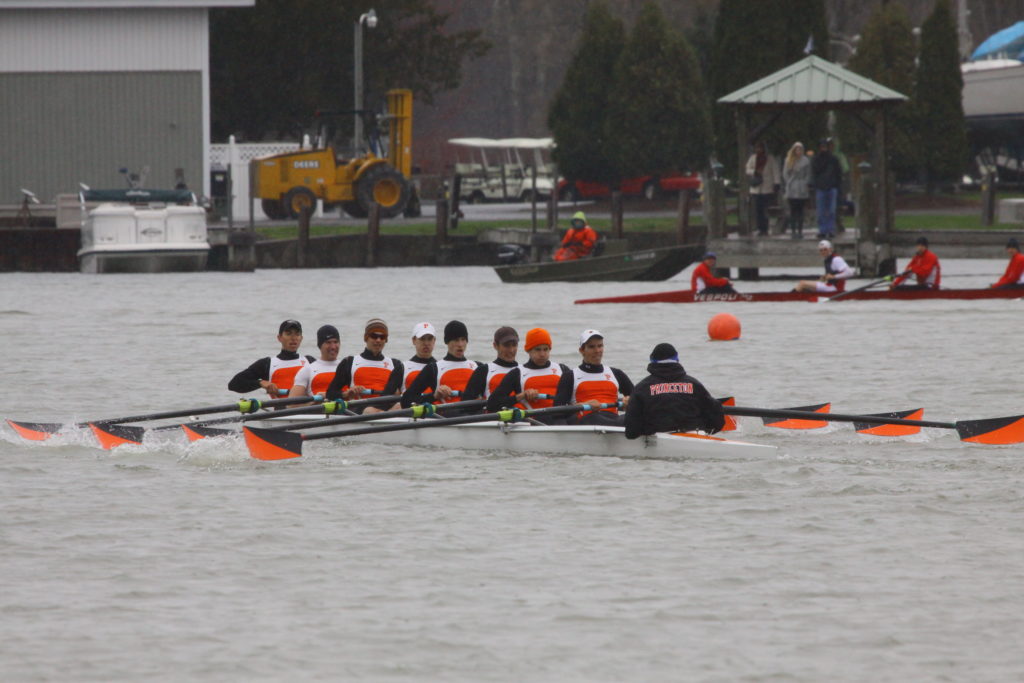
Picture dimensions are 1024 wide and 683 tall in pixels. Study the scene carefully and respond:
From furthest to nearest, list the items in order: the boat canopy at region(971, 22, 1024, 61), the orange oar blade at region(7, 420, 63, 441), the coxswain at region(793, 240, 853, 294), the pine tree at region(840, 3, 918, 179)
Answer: the boat canopy at region(971, 22, 1024, 61) → the pine tree at region(840, 3, 918, 179) → the coxswain at region(793, 240, 853, 294) → the orange oar blade at region(7, 420, 63, 441)

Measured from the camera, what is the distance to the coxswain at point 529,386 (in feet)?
48.3

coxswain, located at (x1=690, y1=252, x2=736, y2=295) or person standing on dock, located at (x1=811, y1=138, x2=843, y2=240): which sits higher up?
person standing on dock, located at (x1=811, y1=138, x2=843, y2=240)

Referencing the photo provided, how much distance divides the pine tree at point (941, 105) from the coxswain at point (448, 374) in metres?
37.6

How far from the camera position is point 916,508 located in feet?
40.2

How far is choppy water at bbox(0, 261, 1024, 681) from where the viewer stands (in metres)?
8.77

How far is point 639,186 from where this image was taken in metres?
57.1

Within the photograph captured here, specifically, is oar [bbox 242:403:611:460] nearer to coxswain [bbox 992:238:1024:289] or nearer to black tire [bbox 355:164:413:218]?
coxswain [bbox 992:238:1024:289]

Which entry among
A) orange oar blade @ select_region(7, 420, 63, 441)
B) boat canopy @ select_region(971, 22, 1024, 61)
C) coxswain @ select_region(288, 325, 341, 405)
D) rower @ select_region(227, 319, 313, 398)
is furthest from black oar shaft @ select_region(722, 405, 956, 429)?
boat canopy @ select_region(971, 22, 1024, 61)

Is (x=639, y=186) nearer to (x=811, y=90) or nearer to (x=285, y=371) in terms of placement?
(x=811, y=90)

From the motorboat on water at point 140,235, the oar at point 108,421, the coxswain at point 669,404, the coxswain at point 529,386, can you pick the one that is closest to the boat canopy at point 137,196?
the motorboat on water at point 140,235

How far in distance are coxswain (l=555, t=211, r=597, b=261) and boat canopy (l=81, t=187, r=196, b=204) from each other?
30.1 ft

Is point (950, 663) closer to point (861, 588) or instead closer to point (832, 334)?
point (861, 588)

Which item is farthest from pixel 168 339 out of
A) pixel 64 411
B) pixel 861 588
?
pixel 861 588

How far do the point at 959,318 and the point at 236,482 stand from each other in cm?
1622
